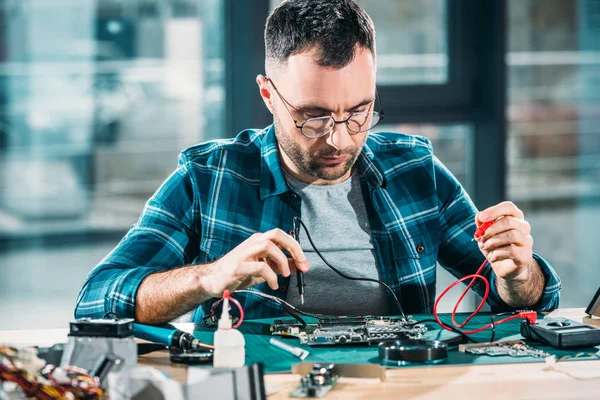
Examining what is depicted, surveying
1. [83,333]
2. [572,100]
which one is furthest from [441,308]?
[83,333]

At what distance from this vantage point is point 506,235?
5.05ft

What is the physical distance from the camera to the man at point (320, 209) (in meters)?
1.64

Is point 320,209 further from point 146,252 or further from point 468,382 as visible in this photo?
point 468,382

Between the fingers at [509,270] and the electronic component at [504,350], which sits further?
the fingers at [509,270]

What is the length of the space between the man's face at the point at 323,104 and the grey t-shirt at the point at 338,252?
85mm

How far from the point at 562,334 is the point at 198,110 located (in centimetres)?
244

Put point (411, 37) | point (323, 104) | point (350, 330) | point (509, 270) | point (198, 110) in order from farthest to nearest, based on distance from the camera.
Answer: point (198, 110), point (411, 37), point (323, 104), point (509, 270), point (350, 330)

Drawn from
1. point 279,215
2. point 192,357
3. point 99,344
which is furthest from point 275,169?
point 99,344

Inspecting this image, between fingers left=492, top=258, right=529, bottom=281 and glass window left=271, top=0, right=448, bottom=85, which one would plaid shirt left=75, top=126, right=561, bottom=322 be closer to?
fingers left=492, top=258, right=529, bottom=281

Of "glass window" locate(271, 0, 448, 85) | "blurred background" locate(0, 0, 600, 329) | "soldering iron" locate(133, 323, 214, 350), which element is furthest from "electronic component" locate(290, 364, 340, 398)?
"glass window" locate(271, 0, 448, 85)

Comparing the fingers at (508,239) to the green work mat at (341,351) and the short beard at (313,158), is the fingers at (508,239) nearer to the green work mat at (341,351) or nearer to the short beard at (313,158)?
the green work mat at (341,351)

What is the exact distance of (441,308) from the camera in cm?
350

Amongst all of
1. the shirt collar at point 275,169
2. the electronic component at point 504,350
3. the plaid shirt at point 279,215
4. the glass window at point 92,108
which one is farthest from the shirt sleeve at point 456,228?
the glass window at point 92,108

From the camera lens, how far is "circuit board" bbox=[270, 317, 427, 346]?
4.61 ft
